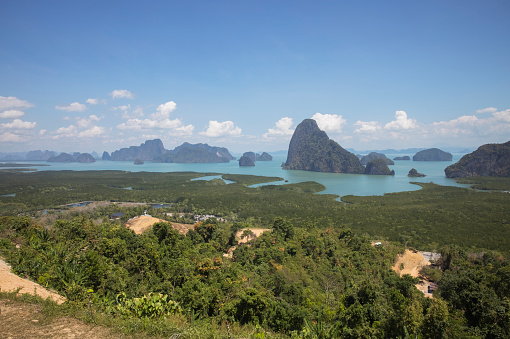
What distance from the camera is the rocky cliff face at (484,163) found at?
320ft

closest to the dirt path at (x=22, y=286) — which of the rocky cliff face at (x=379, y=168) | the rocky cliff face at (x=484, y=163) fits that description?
the rocky cliff face at (x=379, y=168)

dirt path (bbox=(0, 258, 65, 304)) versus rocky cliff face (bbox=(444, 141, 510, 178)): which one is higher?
rocky cliff face (bbox=(444, 141, 510, 178))

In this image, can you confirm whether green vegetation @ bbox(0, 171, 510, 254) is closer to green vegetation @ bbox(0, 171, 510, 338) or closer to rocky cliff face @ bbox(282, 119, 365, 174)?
green vegetation @ bbox(0, 171, 510, 338)

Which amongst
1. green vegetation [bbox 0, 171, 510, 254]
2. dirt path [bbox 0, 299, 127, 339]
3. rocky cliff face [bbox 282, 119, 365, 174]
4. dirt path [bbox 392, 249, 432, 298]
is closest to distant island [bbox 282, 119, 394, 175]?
rocky cliff face [bbox 282, 119, 365, 174]

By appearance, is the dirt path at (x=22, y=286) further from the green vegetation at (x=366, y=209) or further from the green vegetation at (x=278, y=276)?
the green vegetation at (x=366, y=209)

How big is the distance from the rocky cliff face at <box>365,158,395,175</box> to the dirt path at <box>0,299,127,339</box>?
424 ft

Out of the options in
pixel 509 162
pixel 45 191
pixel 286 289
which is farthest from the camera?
pixel 509 162

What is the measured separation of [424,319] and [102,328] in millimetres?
10437

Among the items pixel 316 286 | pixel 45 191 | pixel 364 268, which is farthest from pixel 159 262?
pixel 45 191

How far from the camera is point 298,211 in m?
45.2

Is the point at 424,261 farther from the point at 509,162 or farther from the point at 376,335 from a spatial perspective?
the point at 509,162

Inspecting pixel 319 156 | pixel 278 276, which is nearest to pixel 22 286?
pixel 278 276

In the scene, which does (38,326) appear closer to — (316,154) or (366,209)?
(366,209)

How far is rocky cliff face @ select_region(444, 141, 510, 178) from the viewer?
97.6 meters
